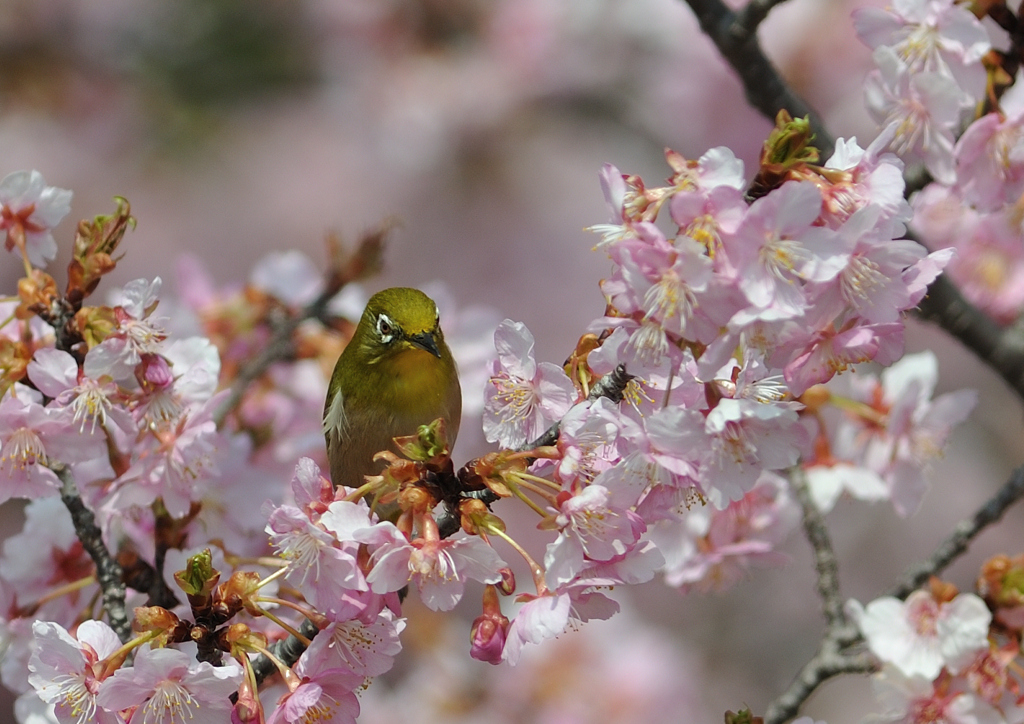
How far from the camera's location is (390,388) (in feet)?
9.34

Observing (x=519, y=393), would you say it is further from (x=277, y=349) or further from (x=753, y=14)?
(x=277, y=349)

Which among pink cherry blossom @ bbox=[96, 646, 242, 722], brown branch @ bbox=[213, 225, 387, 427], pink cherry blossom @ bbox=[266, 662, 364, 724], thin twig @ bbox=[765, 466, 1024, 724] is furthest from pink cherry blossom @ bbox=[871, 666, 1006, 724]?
brown branch @ bbox=[213, 225, 387, 427]

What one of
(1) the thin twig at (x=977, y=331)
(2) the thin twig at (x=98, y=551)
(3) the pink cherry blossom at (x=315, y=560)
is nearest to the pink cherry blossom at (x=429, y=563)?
(3) the pink cherry blossom at (x=315, y=560)

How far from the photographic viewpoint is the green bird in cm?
281

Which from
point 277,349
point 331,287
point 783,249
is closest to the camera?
point 783,249

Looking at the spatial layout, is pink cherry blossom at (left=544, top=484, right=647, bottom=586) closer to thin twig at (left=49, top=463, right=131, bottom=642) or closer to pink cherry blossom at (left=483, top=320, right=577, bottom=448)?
pink cherry blossom at (left=483, top=320, right=577, bottom=448)

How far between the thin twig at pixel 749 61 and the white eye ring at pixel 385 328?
3.67 ft

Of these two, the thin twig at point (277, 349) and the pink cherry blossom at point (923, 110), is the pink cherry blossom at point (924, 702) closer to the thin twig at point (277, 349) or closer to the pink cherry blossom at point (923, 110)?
the pink cherry blossom at point (923, 110)

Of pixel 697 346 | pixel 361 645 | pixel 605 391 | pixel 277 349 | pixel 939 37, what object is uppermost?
pixel 939 37

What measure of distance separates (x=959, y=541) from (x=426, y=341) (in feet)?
4.64

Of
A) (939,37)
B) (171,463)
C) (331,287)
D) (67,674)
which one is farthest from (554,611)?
(331,287)

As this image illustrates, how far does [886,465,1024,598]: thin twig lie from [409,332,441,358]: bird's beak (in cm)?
127

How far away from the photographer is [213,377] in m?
2.31

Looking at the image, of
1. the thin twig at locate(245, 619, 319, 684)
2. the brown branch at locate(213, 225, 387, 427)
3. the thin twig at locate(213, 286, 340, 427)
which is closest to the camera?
the thin twig at locate(245, 619, 319, 684)
